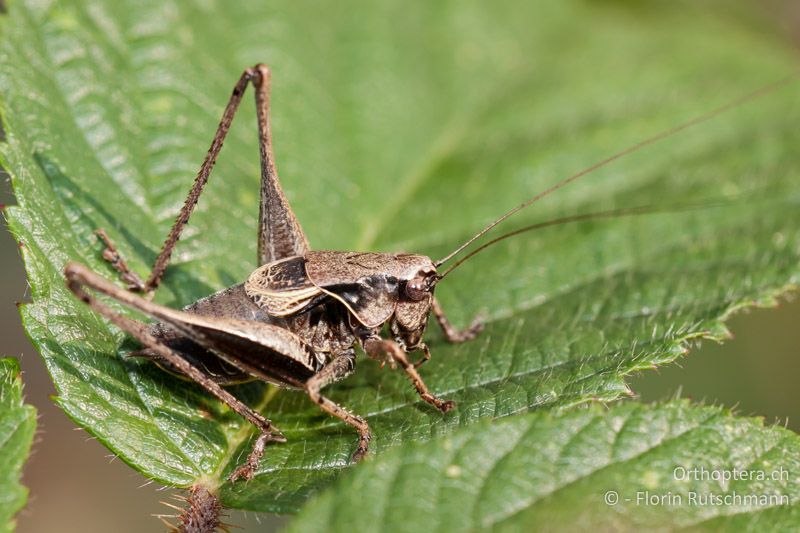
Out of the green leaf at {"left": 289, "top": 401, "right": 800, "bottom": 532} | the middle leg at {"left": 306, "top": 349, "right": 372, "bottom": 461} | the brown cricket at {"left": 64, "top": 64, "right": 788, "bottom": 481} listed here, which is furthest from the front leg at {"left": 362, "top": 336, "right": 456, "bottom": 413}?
the green leaf at {"left": 289, "top": 401, "right": 800, "bottom": 532}

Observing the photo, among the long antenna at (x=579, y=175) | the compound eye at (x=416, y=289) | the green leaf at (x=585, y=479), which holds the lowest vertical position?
the green leaf at (x=585, y=479)

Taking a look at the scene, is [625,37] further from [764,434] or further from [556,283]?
[764,434]

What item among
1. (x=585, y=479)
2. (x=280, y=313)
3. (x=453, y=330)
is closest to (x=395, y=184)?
(x=453, y=330)

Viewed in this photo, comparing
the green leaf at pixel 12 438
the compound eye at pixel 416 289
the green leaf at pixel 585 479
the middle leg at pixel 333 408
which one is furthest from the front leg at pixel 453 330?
the green leaf at pixel 12 438

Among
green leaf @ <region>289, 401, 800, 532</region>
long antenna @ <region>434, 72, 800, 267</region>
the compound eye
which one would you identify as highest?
long antenna @ <region>434, 72, 800, 267</region>

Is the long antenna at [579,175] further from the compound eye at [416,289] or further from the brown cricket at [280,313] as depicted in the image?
the compound eye at [416,289]

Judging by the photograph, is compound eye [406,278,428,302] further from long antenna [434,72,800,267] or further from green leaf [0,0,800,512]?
green leaf [0,0,800,512]
